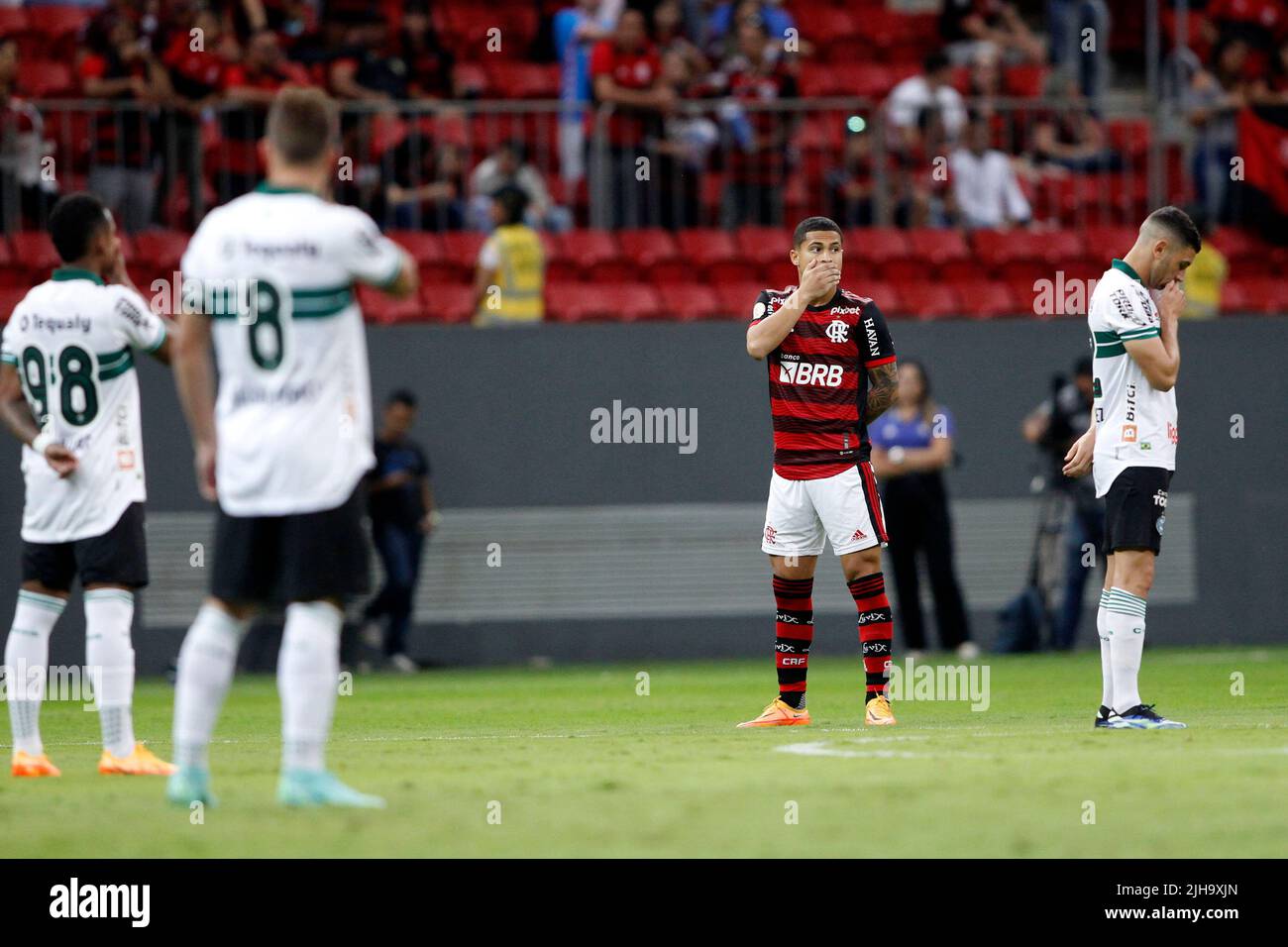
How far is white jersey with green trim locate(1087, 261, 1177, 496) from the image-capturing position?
9.00m

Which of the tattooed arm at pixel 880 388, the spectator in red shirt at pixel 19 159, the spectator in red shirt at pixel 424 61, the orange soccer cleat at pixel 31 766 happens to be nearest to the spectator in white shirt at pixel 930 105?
the spectator in red shirt at pixel 424 61

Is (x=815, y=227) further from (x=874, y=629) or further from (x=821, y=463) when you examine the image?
(x=874, y=629)

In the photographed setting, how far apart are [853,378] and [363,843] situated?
203 inches

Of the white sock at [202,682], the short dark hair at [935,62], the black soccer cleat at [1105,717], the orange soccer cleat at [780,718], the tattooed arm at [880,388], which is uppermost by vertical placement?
Answer: the short dark hair at [935,62]

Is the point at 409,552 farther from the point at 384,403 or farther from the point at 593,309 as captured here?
the point at 593,309

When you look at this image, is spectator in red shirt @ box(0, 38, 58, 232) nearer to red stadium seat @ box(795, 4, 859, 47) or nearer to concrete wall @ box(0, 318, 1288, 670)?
concrete wall @ box(0, 318, 1288, 670)

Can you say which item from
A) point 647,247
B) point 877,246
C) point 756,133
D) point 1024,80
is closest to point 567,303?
point 647,247

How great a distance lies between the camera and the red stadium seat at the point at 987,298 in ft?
62.4

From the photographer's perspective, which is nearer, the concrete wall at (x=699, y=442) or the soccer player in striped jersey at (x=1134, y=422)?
the soccer player in striped jersey at (x=1134, y=422)

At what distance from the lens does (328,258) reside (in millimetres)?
6355

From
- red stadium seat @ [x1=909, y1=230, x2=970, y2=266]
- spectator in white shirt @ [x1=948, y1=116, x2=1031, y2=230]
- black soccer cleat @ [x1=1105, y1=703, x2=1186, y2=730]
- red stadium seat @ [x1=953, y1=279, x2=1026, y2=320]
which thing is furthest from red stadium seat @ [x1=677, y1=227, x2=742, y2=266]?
black soccer cleat @ [x1=1105, y1=703, x2=1186, y2=730]

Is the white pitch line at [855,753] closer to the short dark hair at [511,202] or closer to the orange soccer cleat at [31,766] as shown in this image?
the orange soccer cleat at [31,766]

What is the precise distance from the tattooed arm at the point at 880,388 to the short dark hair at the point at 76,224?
13.4 ft
